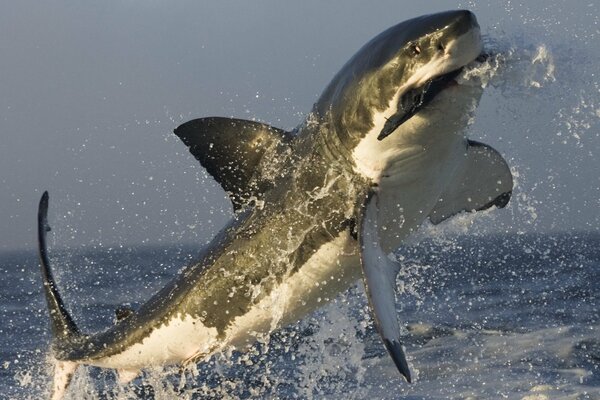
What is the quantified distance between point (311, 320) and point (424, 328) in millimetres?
9654

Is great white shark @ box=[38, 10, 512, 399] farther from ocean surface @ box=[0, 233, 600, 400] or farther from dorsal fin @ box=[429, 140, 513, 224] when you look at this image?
ocean surface @ box=[0, 233, 600, 400]

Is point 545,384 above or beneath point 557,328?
above

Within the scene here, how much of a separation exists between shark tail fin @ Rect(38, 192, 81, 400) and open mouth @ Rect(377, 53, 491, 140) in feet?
13.3

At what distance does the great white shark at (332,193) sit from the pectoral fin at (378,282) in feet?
0.03

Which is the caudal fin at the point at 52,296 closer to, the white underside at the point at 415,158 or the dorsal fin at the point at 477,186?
the white underside at the point at 415,158

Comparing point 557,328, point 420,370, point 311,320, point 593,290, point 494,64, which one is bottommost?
point 593,290

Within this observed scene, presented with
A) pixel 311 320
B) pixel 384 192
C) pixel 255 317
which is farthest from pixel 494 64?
pixel 311 320

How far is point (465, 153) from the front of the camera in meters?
5.63

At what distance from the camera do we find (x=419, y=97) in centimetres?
470

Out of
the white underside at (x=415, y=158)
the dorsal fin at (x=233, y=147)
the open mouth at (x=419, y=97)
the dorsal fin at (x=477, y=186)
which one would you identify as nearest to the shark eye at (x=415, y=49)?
the open mouth at (x=419, y=97)

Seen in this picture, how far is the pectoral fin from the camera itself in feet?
15.7

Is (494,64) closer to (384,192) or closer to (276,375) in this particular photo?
(384,192)

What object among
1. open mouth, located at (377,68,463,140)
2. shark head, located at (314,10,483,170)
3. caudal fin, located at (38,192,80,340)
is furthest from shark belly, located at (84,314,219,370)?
open mouth, located at (377,68,463,140)

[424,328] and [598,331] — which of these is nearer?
[598,331]
